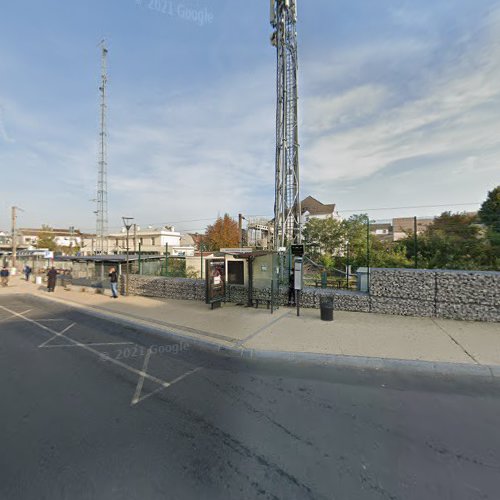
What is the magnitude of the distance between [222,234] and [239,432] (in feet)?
130

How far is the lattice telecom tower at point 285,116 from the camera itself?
20000 mm

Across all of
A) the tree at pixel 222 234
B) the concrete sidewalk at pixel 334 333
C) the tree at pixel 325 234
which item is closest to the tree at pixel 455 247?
the concrete sidewalk at pixel 334 333

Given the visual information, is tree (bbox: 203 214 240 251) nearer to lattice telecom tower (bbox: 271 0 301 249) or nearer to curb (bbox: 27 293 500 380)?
lattice telecom tower (bbox: 271 0 301 249)

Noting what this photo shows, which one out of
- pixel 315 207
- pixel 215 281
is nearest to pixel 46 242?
pixel 315 207

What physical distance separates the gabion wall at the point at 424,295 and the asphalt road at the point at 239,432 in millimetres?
3814

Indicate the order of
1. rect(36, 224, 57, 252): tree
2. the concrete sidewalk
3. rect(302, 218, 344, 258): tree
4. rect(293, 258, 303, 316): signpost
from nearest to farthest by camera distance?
the concrete sidewalk, rect(293, 258, 303, 316): signpost, rect(302, 218, 344, 258): tree, rect(36, 224, 57, 252): tree

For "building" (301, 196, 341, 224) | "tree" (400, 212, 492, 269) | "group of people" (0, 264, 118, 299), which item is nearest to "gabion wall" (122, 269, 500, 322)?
"tree" (400, 212, 492, 269)

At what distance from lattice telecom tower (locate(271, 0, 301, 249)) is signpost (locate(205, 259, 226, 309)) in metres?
10.2

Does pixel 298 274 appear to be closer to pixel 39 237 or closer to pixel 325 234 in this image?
pixel 325 234

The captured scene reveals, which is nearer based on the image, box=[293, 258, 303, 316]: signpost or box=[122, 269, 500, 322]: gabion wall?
box=[122, 269, 500, 322]: gabion wall

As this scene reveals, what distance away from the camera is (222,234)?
42188 mm

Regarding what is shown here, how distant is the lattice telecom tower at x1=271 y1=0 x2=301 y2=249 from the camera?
65.6 ft

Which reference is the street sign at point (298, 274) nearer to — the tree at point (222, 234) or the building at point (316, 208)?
the tree at point (222, 234)

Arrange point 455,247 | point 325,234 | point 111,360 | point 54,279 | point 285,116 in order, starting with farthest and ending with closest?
point 325,234, point 285,116, point 54,279, point 455,247, point 111,360
